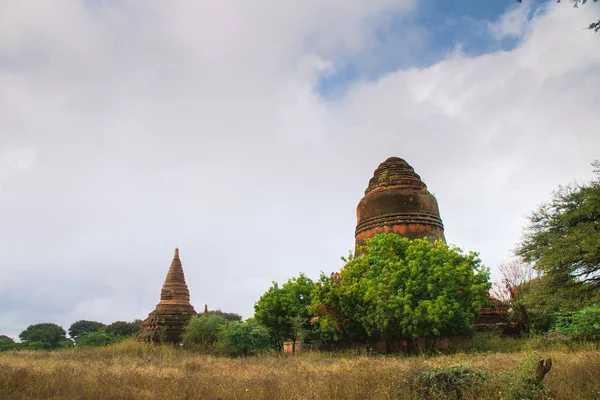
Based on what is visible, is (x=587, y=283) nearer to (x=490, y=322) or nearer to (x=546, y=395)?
(x=490, y=322)

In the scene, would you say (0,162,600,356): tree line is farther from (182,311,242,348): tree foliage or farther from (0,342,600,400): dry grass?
(0,342,600,400): dry grass

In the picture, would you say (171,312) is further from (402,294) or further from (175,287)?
(402,294)

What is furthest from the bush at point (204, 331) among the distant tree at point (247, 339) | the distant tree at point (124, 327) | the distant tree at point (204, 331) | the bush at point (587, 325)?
the distant tree at point (124, 327)

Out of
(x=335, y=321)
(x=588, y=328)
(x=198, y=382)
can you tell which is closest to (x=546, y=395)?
(x=198, y=382)

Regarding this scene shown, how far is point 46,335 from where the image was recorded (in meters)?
54.8

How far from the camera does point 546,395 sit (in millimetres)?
6473

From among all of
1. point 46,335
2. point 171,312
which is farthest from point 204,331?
point 46,335

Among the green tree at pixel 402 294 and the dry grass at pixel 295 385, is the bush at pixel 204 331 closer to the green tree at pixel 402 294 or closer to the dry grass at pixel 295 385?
the green tree at pixel 402 294

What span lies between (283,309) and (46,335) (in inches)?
1893

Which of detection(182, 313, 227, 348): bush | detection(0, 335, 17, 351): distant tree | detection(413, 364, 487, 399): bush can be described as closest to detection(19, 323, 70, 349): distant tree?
detection(0, 335, 17, 351): distant tree

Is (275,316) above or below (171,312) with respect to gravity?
below

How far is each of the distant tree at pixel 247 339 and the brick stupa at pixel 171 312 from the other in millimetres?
7771

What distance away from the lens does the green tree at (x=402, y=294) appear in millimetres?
15188

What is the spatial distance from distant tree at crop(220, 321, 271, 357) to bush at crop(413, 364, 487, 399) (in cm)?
1206
